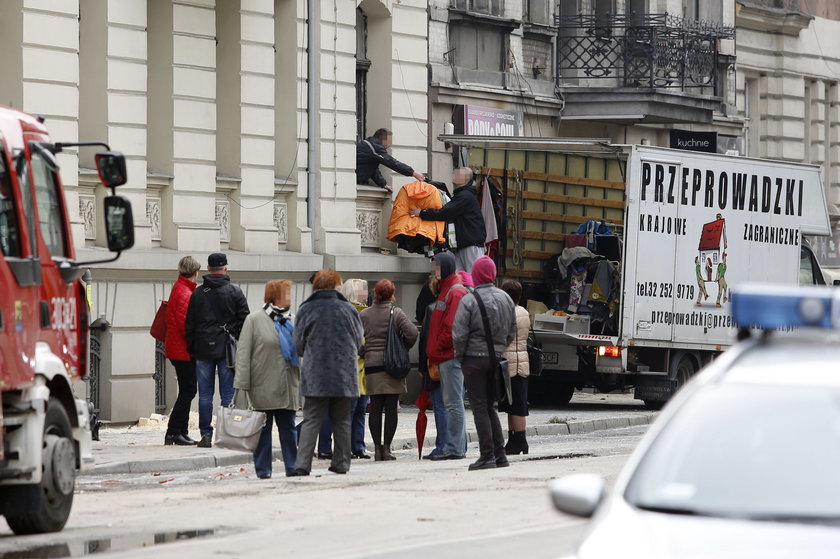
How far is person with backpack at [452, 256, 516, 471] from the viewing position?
15.9m

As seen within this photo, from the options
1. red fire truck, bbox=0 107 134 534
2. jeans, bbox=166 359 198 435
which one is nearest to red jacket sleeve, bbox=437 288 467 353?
jeans, bbox=166 359 198 435

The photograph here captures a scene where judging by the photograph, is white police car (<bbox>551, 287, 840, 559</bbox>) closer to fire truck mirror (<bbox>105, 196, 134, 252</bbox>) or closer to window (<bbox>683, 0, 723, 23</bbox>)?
fire truck mirror (<bbox>105, 196, 134, 252</bbox>)

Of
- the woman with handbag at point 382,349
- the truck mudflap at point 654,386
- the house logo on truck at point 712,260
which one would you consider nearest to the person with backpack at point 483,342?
the woman with handbag at point 382,349

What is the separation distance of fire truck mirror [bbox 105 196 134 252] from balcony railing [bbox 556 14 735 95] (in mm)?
20372

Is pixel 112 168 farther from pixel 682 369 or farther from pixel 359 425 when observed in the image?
pixel 682 369

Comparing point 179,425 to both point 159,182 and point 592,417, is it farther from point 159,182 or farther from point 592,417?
point 592,417

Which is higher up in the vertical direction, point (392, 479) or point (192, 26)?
point (192, 26)

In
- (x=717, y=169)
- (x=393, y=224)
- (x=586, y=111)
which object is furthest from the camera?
(x=586, y=111)

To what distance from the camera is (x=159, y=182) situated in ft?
75.0

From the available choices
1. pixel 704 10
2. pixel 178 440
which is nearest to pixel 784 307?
pixel 178 440

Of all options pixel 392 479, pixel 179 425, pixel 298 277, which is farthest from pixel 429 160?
pixel 392 479

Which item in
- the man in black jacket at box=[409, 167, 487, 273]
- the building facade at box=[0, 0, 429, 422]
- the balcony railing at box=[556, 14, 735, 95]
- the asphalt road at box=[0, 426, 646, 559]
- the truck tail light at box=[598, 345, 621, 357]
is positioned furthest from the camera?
the balcony railing at box=[556, 14, 735, 95]

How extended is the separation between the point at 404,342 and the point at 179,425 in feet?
9.15

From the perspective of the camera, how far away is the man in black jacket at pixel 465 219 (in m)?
24.5
